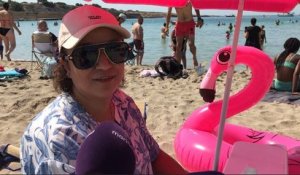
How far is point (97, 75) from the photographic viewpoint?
65.0 inches

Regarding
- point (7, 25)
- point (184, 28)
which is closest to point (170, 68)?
point (184, 28)

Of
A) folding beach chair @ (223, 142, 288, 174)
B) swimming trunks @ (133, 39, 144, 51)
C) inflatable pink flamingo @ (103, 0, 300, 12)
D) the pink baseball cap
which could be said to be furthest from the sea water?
swimming trunks @ (133, 39, 144, 51)

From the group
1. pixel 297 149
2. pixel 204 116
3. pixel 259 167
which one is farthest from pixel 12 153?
pixel 259 167

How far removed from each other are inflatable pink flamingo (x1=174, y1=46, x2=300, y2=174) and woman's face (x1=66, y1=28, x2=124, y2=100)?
1.52m

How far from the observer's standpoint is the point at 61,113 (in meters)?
1.56

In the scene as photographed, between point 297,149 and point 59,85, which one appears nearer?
point 59,85

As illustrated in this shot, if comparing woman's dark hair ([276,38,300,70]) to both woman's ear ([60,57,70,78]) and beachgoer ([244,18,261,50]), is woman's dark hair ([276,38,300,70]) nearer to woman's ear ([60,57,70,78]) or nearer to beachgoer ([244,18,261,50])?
beachgoer ([244,18,261,50])

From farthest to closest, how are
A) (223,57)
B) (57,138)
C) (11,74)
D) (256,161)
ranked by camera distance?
(11,74), (223,57), (57,138), (256,161)

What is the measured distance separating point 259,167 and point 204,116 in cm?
237

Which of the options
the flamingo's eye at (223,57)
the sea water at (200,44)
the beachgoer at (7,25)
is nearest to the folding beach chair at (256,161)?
the sea water at (200,44)

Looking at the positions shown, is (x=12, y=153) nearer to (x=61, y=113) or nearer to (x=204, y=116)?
(x=204, y=116)

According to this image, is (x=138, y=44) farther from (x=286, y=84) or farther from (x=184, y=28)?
(x=286, y=84)

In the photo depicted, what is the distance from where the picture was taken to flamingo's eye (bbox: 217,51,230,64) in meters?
3.14

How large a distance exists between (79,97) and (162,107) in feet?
11.2
